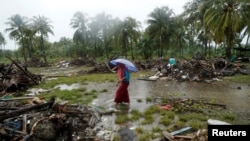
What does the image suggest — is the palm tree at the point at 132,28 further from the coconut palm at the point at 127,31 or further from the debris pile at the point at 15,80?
the debris pile at the point at 15,80

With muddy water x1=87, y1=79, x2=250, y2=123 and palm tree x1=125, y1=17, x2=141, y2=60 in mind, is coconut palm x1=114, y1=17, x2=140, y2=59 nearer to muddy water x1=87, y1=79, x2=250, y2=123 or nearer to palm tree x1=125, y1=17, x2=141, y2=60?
palm tree x1=125, y1=17, x2=141, y2=60

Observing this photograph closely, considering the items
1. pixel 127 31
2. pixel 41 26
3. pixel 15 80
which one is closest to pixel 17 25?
pixel 41 26

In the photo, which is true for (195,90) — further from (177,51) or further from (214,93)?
(177,51)

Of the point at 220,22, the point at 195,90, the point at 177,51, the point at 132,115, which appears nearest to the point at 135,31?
the point at 177,51

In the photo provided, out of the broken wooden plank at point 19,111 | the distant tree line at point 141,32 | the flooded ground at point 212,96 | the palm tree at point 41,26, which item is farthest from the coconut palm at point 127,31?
the broken wooden plank at point 19,111

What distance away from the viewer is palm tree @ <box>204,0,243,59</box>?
2222 centimetres

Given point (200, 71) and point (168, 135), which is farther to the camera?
point (200, 71)

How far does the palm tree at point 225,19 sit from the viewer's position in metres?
22.2

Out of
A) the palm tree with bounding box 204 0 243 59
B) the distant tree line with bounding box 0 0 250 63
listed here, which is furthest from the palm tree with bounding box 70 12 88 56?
the palm tree with bounding box 204 0 243 59

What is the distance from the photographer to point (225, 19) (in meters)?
22.4

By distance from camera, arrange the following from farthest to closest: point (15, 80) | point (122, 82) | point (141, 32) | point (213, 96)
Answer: point (141, 32), point (15, 80), point (213, 96), point (122, 82)

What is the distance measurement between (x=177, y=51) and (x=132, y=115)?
1896 inches

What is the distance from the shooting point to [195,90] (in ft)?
40.8

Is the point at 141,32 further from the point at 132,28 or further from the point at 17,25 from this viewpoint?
the point at 17,25
